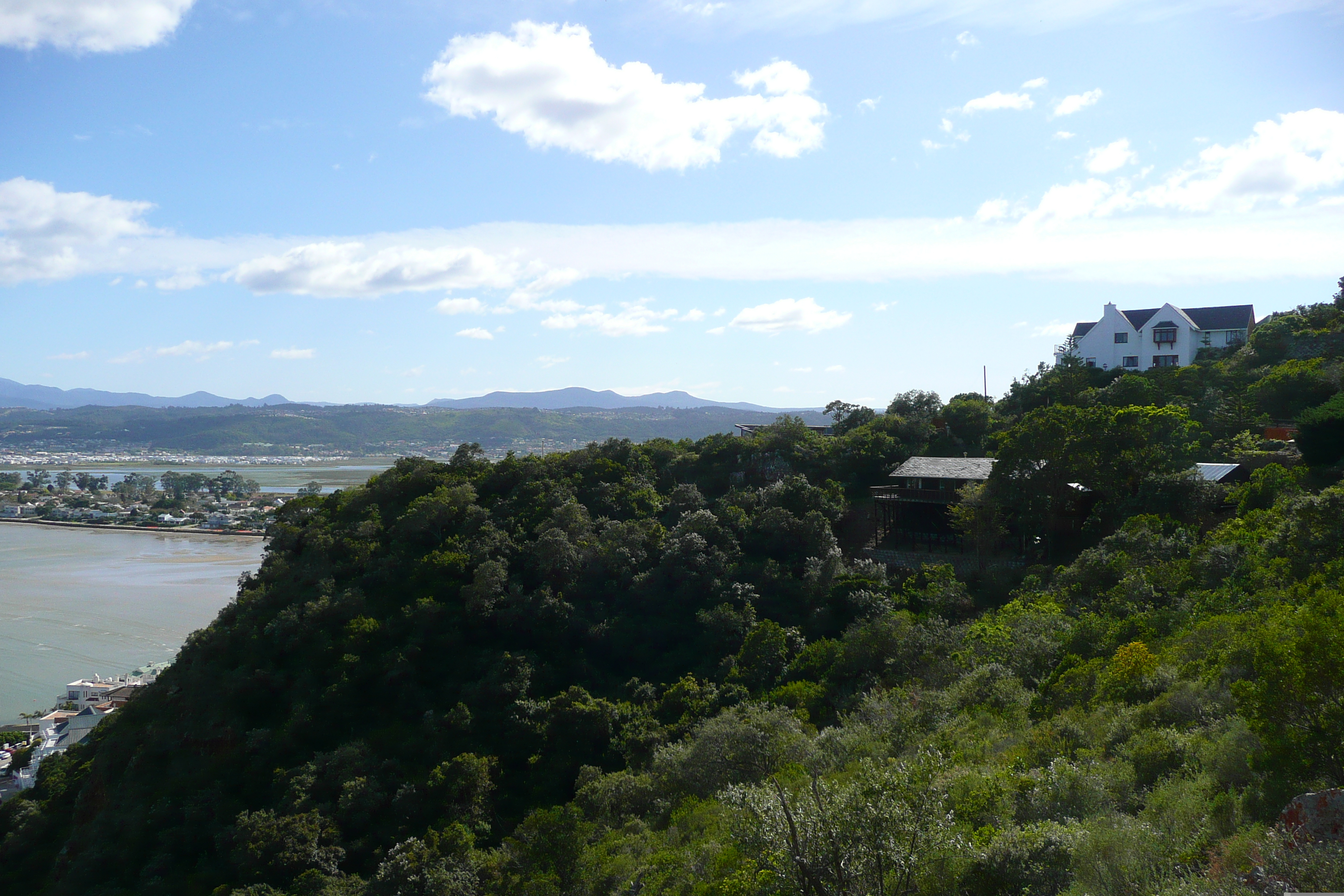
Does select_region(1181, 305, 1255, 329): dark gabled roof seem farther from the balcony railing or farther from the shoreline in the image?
the shoreline

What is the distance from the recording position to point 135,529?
2975 inches

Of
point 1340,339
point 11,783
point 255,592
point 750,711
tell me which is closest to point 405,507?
point 255,592

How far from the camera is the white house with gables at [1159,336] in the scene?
38250mm

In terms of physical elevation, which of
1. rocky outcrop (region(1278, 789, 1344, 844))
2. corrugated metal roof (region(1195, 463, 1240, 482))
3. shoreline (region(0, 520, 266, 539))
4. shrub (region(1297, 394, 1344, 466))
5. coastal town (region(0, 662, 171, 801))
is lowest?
coastal town (region(0, 662, 171, 801))

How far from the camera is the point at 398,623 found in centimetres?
2175

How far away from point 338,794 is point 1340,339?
126 ft

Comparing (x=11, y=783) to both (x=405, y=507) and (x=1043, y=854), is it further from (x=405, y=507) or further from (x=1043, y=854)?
(x=1043, y=854)

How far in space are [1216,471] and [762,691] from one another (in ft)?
49.7

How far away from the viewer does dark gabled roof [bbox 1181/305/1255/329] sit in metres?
39.0

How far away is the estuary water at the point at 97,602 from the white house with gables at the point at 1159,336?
157 ft

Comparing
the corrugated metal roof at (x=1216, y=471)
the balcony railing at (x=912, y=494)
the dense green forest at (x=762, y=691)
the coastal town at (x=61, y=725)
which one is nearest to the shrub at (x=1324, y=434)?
the dense green forest at (x=762, y=691)

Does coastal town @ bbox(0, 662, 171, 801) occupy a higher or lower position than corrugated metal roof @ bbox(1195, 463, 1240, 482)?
lower

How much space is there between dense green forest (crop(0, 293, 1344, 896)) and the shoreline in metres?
49.5

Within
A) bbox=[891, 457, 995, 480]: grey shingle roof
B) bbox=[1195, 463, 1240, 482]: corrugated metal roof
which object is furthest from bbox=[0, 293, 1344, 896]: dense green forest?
bbox=[891, 457, 995, 480]: grey shingle roof
